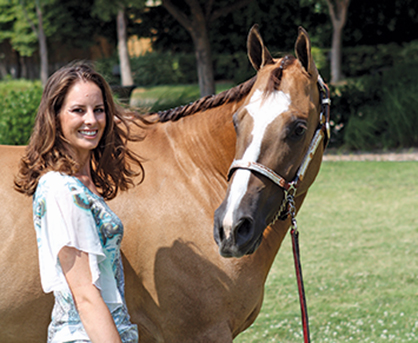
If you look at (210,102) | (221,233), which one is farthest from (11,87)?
(221,233)

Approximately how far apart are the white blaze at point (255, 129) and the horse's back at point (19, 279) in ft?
3.44

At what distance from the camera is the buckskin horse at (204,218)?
88.0 inches

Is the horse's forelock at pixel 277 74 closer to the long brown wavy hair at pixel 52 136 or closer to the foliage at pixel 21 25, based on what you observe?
the long brown wavy hair at pixel 52 136

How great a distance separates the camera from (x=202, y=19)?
11.7 meters

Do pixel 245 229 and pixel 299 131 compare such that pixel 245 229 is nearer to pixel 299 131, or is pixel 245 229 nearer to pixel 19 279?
pixel 299 131

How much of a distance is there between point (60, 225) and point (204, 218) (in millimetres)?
1035

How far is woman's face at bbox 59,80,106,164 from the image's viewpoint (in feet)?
6.31

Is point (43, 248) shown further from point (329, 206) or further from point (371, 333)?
point (329, 206)

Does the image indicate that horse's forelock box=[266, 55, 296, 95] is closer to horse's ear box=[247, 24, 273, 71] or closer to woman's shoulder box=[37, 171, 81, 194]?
horse's ear box=[247, 24, 273, 71]

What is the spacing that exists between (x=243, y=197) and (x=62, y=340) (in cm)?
94

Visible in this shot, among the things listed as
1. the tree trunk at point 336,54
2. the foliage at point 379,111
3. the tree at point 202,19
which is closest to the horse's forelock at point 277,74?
the tree at point 202,19

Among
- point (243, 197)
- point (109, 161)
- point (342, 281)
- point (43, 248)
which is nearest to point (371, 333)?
point (342, 281)

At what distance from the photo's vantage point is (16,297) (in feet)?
7.86

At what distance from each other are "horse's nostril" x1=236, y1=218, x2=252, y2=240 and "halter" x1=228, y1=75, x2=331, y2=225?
0.24m
